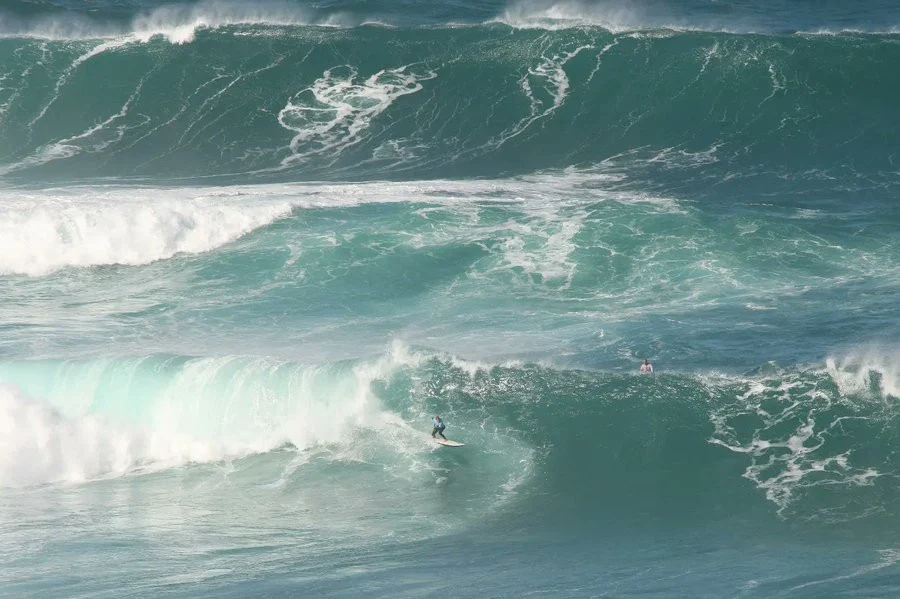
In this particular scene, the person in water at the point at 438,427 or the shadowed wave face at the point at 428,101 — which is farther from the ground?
the shadowed wave face at the point at 428,101

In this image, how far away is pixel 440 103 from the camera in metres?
48.1

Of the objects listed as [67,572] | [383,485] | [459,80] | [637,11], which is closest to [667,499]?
[383,485]

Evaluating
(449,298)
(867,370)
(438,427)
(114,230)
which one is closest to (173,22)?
(114,230)

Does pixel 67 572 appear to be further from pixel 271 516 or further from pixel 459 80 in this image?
pixel 459 80

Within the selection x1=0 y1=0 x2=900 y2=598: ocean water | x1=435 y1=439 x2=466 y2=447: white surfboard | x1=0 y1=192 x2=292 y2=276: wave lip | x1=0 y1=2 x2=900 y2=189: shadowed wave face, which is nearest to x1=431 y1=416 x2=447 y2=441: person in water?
x1=435 y1=439 x2=466 y2=447: white surfboard

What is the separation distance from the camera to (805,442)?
1050 inches

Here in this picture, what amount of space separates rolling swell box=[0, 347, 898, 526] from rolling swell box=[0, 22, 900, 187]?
1483cm

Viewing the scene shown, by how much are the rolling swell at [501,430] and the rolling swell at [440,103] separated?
1483cm

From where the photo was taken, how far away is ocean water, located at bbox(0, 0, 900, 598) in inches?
938

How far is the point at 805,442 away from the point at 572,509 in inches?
198

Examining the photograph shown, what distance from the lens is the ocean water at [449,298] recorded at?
938 inches

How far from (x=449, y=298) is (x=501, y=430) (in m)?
7.33

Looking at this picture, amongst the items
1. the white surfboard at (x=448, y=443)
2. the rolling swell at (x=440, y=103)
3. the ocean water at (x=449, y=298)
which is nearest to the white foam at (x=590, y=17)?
the ocean water at (x=449, y=298)

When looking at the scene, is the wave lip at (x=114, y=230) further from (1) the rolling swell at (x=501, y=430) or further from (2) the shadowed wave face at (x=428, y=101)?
(1) the rolling swell at (x=501, y=430)
